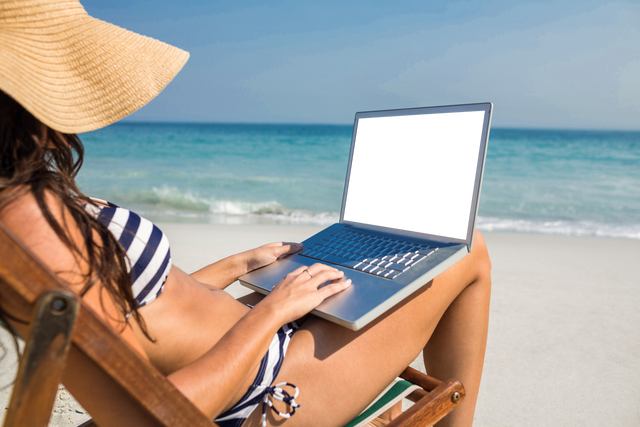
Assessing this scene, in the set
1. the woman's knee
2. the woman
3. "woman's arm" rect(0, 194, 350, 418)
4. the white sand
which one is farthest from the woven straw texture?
the white sand

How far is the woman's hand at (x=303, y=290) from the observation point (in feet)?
3.72

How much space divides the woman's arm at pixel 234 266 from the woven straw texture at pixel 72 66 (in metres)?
0.81

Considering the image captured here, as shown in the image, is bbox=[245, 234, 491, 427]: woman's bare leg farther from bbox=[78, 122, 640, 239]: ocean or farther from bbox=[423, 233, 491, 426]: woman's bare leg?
bbox=[78, 122, 640, 239]: ocean

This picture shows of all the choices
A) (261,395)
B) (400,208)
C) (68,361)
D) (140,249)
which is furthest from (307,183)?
(68,361)

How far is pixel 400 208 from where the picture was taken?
1.80 meters

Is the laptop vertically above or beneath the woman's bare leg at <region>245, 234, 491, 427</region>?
above

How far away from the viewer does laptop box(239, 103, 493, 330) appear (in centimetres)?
136

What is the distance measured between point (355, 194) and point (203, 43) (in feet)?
140

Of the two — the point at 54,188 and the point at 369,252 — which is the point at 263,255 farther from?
the point at 54,188

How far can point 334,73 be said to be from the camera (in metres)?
37.2

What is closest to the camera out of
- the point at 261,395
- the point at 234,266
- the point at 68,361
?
the point at 68,361

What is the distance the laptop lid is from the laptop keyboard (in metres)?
0.09

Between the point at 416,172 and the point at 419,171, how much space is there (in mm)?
16

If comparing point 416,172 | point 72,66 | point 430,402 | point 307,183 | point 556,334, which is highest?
point 72,66
